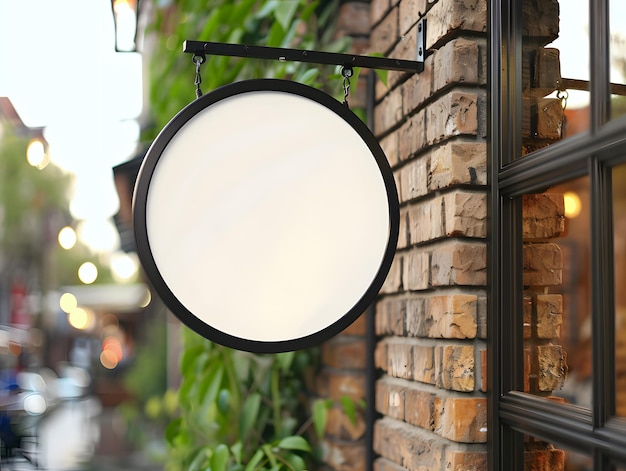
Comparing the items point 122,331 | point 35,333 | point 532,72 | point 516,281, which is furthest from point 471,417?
point 122,331

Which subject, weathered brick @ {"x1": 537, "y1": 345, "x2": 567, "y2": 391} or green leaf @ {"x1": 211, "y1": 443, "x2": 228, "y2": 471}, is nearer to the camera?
weathered brick @ {"x1": 537, "y1": 345, "x2": 567, "y2": 391}

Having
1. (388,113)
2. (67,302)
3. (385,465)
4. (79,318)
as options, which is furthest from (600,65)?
(79,318)

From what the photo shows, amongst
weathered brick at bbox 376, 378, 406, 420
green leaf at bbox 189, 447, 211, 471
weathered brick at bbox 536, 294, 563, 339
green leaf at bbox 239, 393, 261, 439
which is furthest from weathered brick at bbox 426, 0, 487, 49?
green leaf at bbox 189, 447, 211, 471

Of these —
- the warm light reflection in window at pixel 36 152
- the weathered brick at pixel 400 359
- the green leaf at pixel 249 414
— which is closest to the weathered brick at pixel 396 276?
the weathered brick at pixel 400 359

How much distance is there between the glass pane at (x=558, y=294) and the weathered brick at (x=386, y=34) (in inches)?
28.1

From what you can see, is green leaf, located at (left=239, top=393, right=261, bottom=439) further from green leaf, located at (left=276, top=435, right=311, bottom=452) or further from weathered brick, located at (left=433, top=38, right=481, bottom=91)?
weathered brick, located at (left=433, top=38, right=481, bottom=91)

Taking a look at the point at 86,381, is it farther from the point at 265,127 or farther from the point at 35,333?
the point at 265,127

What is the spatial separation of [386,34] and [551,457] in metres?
1.13

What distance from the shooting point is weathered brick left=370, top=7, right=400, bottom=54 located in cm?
183

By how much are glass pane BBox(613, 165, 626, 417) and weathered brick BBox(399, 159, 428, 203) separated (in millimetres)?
559

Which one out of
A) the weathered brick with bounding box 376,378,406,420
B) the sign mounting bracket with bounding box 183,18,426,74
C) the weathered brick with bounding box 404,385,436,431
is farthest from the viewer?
the weathered brick with bounding box 376,378,406,420

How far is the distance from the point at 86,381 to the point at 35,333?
382cm

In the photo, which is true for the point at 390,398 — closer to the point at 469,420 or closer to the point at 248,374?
the point at 469,420

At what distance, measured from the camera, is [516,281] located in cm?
131
